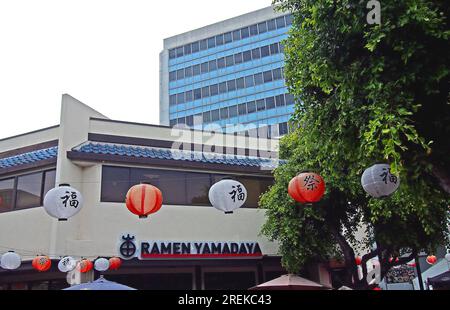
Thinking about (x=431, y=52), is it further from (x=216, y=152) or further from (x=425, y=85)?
(x=216, y=152)

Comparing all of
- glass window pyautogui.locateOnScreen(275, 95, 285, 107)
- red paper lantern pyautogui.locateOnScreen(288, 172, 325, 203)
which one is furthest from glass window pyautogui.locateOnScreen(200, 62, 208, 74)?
red paper lantern pyautogui.locateOnScreen(288, 172, 325, 203)

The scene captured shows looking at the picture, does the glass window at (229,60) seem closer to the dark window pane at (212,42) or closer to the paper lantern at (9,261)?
the dark window pane at (212,42)

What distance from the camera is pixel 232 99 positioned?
5244 cm

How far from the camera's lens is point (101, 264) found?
11.1 meters

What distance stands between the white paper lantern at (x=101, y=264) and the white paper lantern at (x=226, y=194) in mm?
4633

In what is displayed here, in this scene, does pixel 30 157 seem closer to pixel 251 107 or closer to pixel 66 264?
pixel 66 264

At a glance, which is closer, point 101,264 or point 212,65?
point 101,264

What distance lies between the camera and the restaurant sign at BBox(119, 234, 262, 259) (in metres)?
12.2

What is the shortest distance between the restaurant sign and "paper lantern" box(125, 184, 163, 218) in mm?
4248

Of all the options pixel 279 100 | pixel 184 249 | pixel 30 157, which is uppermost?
pixel 279 100

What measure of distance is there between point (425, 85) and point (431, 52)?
0.38 meters

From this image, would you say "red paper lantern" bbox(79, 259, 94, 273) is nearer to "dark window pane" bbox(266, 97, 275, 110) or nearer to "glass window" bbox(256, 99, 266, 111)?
"dark window pane" bbox(266, 97, 275, 110)

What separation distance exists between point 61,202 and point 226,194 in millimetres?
3286

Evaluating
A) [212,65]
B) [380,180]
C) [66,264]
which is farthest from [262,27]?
[380,180]
